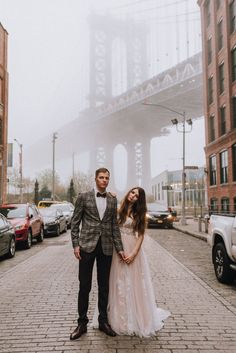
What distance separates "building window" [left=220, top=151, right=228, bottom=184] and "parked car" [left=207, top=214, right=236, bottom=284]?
22520 millimetres

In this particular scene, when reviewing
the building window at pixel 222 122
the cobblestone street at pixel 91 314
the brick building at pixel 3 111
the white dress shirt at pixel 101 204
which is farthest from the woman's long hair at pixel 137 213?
the brick building at pixel 3 111

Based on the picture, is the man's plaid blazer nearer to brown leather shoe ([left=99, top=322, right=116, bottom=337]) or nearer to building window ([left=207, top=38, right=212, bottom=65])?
brown leather shoe ([left=99, top=322, right=116, bottom=337])

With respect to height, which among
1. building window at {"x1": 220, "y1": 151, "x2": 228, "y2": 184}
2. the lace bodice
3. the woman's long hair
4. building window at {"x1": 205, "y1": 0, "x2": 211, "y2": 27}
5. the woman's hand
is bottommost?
the woman's hand

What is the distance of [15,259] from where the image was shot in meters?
11.5

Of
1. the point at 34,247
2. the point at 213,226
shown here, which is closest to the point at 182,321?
the point at 213,226

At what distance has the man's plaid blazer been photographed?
446 cm

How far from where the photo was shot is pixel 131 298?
446 centimetres

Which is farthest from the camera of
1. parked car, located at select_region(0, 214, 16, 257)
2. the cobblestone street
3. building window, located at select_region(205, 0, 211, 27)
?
building window, located at select_region(205, 0, 211, 27)

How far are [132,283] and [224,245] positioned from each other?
3488mm

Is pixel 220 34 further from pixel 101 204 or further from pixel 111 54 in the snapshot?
pixel 111 54

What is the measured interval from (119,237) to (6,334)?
1.70m

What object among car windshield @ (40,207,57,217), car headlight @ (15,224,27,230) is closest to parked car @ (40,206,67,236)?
car windshield @ (40,207,57,217)

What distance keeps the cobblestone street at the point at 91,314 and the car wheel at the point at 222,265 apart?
400 mm

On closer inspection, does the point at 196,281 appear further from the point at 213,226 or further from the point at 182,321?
the point at 182,321
